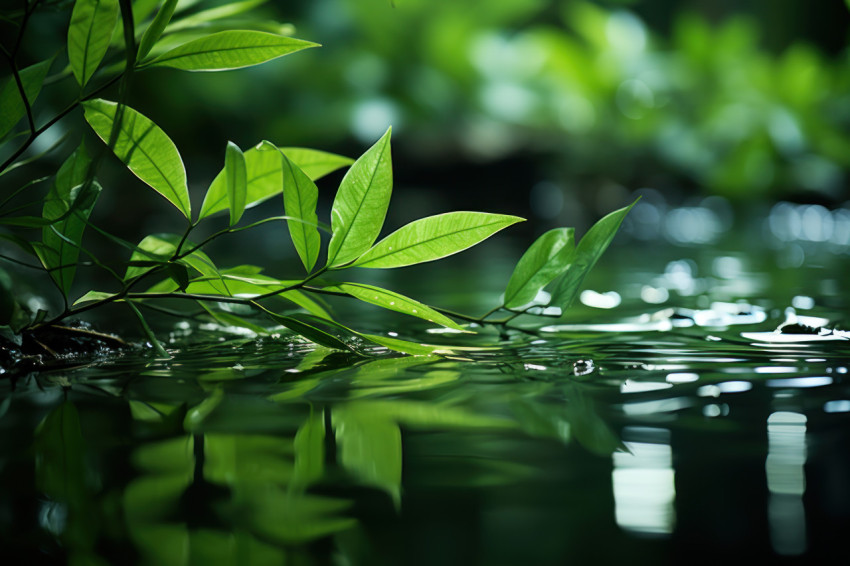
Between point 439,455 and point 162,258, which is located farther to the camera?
point 162,258

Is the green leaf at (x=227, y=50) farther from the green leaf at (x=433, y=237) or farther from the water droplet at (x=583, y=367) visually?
the water droplet at (x=583, y=367)

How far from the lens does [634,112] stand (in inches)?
93.3

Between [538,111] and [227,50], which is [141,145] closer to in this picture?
[227,50]

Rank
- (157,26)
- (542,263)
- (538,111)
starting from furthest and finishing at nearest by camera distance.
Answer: (538,111) < (542,263) < (157,26)

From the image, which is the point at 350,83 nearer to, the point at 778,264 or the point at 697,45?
the point at 697,45

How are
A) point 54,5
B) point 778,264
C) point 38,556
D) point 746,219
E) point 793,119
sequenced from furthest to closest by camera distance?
A: 1. point 793,119
2. point 746,219
3. point 778,264
4. point 54,5
5. point 38,556

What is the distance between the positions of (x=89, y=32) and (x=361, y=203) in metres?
0.16

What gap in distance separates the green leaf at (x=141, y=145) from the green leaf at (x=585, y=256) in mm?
226

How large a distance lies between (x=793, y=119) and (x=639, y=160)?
471mm

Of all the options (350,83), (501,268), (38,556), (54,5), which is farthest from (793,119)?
(38,556)

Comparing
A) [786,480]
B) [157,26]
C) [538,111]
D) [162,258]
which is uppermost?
[538,111]

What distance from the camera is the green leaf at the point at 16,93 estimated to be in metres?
0.41

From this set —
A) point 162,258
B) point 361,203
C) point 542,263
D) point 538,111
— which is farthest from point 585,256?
point 538,111

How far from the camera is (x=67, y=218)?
0.41 m
